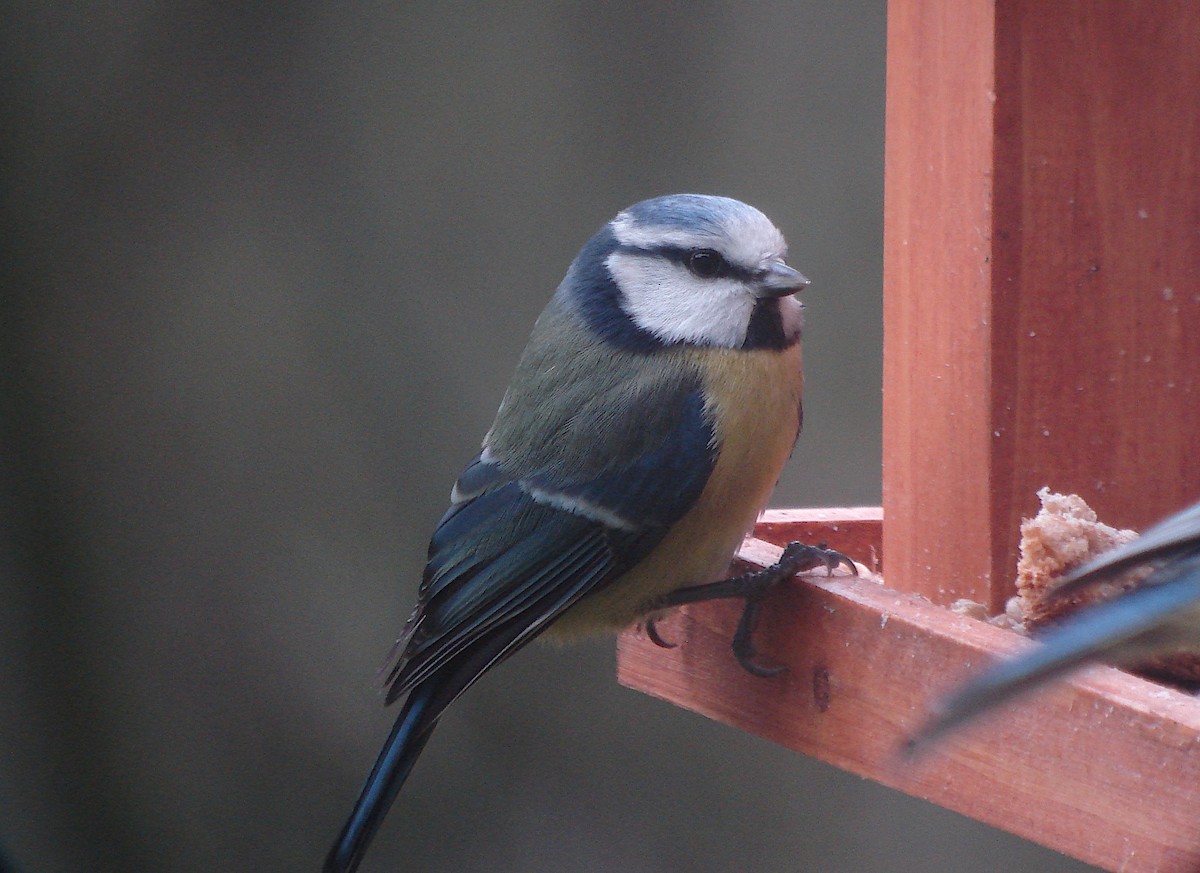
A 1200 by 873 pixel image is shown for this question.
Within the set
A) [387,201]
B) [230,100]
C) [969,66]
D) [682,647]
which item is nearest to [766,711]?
[682,647]

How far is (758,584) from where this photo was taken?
1.66 m

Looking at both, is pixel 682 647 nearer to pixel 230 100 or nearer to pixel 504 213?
pixel 504 213

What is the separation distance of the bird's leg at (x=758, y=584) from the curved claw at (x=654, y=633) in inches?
7.1

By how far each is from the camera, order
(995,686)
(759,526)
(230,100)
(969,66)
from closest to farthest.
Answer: (995,686) < (969,66) < (759,526) < (230,100)

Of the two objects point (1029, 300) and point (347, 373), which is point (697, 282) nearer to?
point (1029, 300)

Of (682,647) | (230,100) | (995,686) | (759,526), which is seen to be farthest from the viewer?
(230,100)

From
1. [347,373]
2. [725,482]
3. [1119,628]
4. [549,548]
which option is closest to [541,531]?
[549,548]

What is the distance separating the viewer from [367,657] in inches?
141

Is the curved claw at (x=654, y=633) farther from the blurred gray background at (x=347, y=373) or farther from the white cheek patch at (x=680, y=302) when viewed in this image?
the blurred gray background at (x=347, y=373)

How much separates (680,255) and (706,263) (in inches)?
1.8

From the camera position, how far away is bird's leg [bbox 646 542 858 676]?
1.65 meters

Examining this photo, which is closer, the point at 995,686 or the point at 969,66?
the point at 995,686

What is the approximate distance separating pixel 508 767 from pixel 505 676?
232mm

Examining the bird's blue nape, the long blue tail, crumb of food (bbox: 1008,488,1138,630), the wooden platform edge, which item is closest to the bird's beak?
the bird's blue nape
